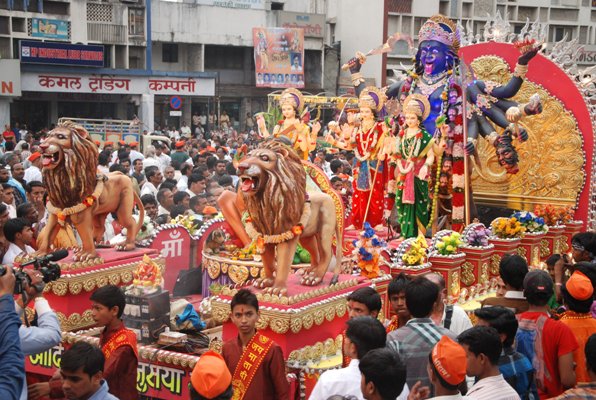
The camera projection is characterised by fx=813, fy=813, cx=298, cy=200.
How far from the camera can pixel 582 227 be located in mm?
10578

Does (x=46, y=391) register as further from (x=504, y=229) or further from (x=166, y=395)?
(x=504, y=229)

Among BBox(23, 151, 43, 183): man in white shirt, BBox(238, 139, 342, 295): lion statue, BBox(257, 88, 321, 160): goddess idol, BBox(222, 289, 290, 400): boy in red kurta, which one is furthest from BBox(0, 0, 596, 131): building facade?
BBox(222, 289, 290, 400): boy in red kurta

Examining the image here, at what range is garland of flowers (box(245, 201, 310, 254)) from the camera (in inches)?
241

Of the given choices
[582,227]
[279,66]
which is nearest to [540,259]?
[582,227]

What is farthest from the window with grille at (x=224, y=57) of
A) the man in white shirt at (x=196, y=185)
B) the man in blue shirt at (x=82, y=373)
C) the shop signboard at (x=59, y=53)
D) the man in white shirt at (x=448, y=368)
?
the man in white shirt at (x=448, y=368)

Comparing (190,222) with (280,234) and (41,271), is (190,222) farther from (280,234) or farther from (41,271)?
(41,271)

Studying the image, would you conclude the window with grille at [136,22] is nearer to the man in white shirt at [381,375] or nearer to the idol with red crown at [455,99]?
the idol with red crown at [455,99]

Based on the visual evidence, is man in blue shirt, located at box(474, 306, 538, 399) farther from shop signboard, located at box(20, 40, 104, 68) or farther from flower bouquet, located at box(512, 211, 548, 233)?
shop signboard, located at box(20, 40, 104, 68)

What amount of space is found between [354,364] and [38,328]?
1.64 meters

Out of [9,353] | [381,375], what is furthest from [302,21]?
[381,375]

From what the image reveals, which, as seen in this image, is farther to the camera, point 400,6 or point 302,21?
point 400,6

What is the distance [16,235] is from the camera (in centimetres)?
704

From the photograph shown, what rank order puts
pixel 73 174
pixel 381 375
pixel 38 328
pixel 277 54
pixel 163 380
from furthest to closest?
pixel 277 54, pixel 73 174, pixel 163 380, pixel 38 328, pixel 381 375

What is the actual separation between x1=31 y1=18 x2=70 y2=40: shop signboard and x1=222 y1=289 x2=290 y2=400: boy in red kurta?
85.5 feet
